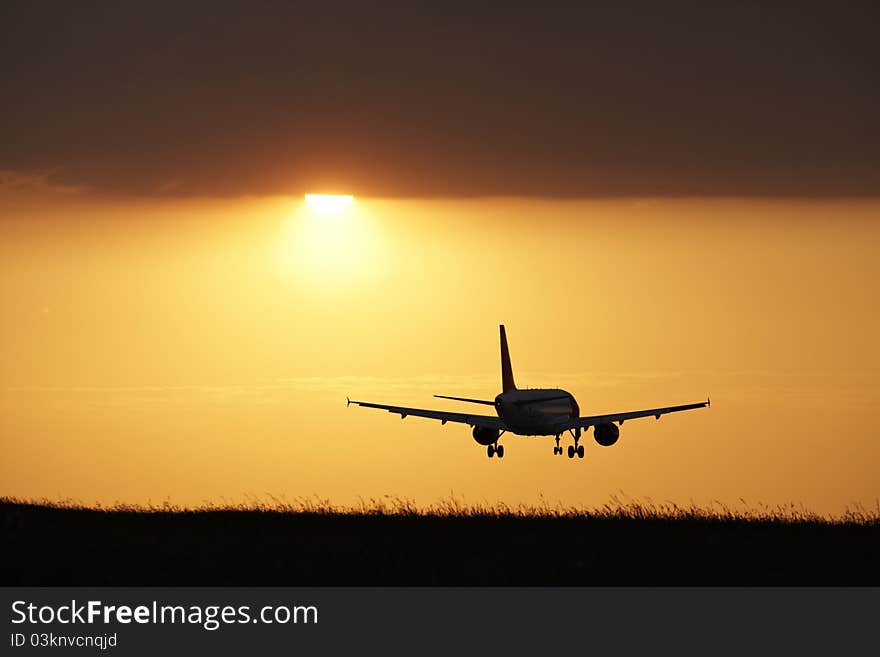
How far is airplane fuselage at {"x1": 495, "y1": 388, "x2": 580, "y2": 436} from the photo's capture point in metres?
98.4

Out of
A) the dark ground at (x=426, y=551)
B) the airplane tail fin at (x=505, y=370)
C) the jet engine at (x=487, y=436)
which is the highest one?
the airplane tail fin at (x=505, y=370)

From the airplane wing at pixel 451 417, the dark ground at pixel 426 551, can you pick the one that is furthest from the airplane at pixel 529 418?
the dark ground at pixel 426 551

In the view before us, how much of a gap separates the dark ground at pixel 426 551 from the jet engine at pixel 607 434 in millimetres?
45462

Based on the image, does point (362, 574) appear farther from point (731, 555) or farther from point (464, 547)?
point (731, 555)

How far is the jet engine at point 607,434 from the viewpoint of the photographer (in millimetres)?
95688

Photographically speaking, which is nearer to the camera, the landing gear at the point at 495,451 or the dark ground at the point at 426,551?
the dark ground at the point at 426,551

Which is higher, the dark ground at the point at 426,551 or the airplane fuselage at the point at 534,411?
the airplane fuselage at the point at 534,411

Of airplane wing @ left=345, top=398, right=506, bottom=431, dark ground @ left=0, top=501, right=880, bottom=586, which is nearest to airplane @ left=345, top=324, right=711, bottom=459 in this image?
airplane wing @ left=345, top=398, right=506, bottom=431

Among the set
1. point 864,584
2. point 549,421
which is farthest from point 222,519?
point 549,421

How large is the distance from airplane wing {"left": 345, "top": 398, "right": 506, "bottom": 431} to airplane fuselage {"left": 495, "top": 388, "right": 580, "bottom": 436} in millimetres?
806

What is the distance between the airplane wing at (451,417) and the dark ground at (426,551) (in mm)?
43740

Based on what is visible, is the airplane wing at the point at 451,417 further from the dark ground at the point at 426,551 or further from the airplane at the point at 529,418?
the dark ground at the point at 426,551

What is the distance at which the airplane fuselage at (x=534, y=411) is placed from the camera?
98.4 m
